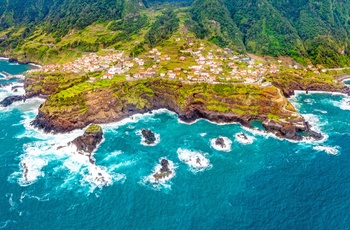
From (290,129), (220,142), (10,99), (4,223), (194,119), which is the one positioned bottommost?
(10,99)

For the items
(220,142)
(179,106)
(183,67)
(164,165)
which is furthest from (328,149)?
(183,67)

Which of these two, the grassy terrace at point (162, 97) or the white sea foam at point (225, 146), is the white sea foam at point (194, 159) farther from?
the grassy terrace at point (162, 97)

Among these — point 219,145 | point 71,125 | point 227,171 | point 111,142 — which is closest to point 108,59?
point 71,125

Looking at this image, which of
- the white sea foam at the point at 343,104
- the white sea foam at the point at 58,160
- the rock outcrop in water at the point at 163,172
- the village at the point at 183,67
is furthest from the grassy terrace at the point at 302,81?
the white sea foam at the point at 58,160

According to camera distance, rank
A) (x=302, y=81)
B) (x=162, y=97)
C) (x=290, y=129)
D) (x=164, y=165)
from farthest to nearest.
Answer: (x=302, y=81), (x=162, y=97), (x=290, y=129), (x=164, y=165)

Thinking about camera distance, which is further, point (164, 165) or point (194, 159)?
point (194, 159)

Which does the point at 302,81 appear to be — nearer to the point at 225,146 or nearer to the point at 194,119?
the point at 194,119

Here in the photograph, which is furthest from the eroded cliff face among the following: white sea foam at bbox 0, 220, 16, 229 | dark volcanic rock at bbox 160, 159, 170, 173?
white sea foam at bbox 0, 220, 16, 229

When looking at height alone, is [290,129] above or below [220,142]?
above
